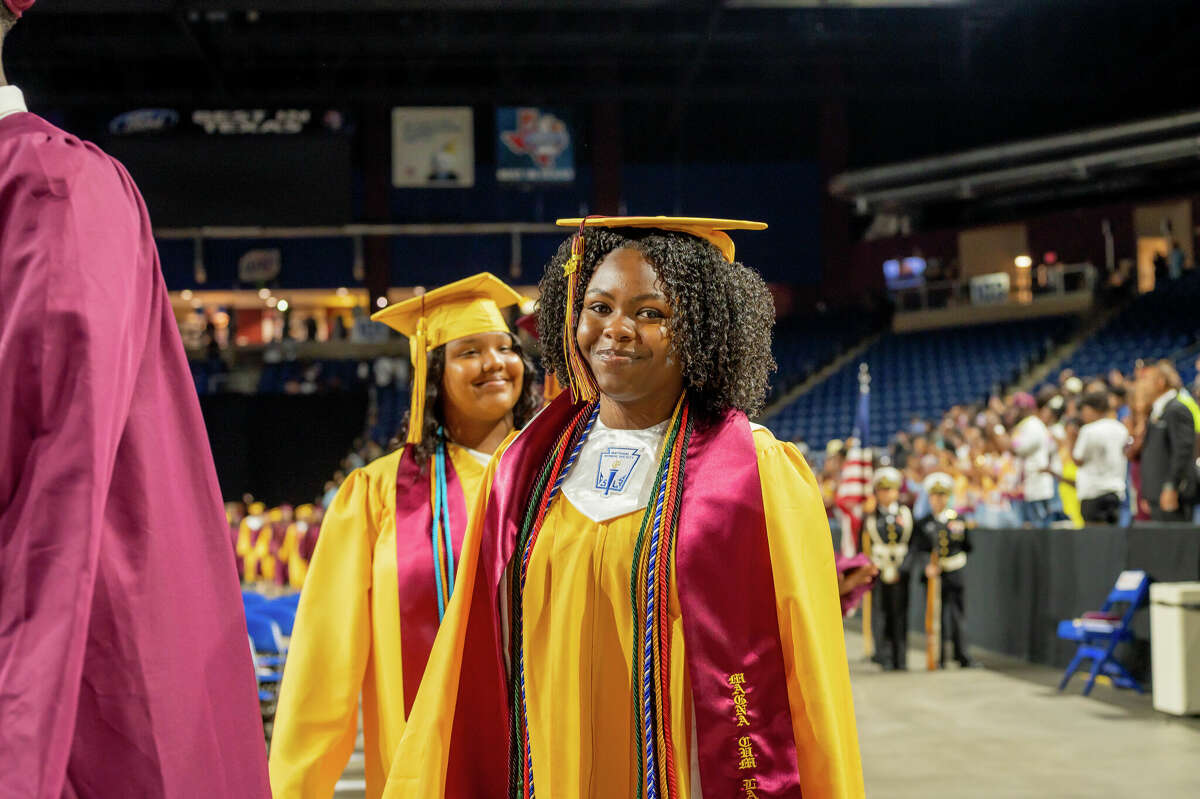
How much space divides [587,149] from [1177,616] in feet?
71.3

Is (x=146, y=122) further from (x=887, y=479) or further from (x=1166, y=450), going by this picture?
(x=1166, y=450)

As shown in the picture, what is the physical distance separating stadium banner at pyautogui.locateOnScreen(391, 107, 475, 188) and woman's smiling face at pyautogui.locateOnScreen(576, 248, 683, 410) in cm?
2096

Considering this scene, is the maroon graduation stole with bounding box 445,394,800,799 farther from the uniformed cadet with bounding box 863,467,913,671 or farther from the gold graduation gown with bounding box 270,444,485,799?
the uniformed cadet with bounding box 863,467,913,671

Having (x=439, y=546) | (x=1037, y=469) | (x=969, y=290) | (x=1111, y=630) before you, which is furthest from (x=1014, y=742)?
(x=969, y=290)

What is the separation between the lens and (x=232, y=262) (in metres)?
29.3

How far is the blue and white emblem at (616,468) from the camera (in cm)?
234

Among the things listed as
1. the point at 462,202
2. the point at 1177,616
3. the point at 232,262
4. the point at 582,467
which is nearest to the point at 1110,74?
the point at 462,202

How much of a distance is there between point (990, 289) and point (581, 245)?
78.9 feet

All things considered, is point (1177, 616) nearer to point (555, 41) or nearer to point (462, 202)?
point (555, 41)

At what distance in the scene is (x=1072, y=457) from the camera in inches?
417

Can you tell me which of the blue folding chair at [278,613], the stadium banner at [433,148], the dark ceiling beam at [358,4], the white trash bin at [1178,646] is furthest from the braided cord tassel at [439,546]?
the stadium banner at [433,148]

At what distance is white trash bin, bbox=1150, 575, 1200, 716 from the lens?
7820 mm

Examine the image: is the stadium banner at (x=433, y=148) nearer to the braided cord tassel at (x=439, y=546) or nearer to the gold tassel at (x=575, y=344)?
the braided cord tassel at (x=439, y=546)

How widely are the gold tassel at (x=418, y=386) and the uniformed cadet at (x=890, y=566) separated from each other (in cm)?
759
